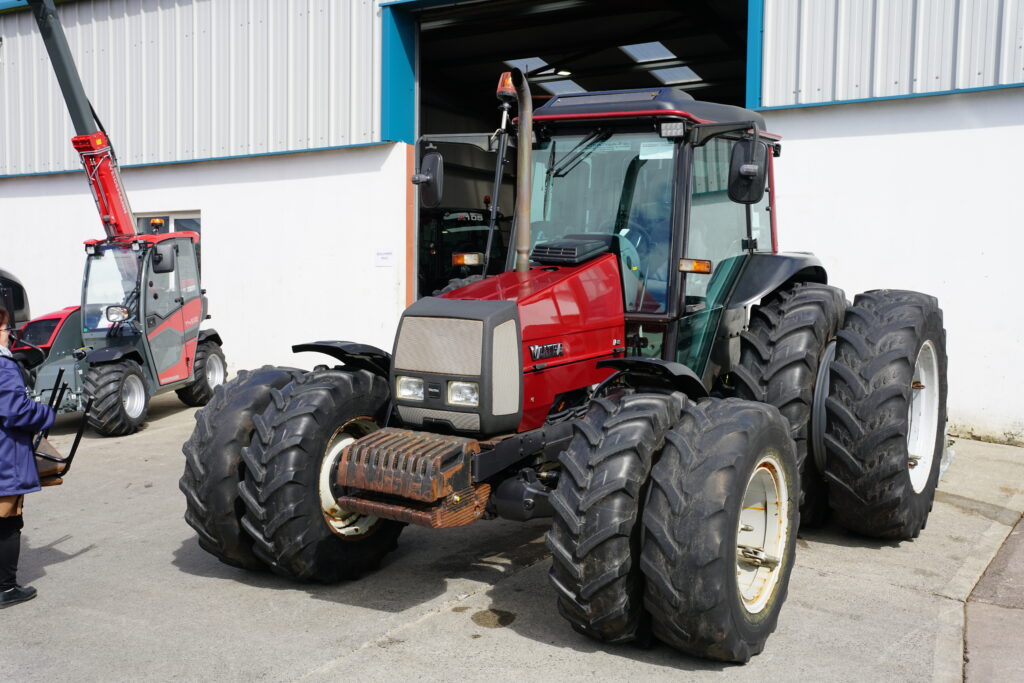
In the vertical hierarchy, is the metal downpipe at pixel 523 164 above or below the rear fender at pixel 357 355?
above

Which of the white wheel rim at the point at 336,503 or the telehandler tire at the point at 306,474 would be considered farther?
the white wheel rim at the point at 336,503

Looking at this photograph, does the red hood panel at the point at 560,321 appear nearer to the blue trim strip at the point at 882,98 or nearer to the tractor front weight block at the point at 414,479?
the tractor front weight block at the point at 414,479

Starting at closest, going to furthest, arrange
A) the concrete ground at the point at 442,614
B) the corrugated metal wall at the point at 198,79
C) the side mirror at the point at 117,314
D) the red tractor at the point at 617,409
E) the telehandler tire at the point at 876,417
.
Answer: the red tractor at the point at 617,409 → the concrete ground at the point at 442,614 → the telehandler tire at the point at 876,417 → the side mirror at the point at 117,314 → the corrugated metal wall at the point at 198,79

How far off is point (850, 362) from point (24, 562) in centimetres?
477

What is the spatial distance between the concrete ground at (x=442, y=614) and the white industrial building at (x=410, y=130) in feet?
10.6

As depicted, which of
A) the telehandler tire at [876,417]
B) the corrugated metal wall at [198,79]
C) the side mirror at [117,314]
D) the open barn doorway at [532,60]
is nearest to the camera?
the telehandler tire at [876,417]

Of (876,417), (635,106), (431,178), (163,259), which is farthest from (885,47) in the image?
(163,259)

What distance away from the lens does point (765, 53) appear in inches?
360

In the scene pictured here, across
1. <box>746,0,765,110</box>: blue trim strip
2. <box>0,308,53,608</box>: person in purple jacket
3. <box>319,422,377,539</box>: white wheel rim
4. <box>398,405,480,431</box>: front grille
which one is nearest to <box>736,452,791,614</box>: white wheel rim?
<box>398,405,480,431</box>: front grille

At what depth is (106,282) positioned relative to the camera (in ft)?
32.3

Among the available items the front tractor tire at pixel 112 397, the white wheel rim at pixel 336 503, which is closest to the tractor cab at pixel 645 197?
the white wheel rim at pixel 336 503

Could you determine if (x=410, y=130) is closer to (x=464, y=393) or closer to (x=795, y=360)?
(x=795, y=360)

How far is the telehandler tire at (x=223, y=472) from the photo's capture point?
453 cm

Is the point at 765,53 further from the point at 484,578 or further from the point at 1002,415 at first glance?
the point at 484,578
